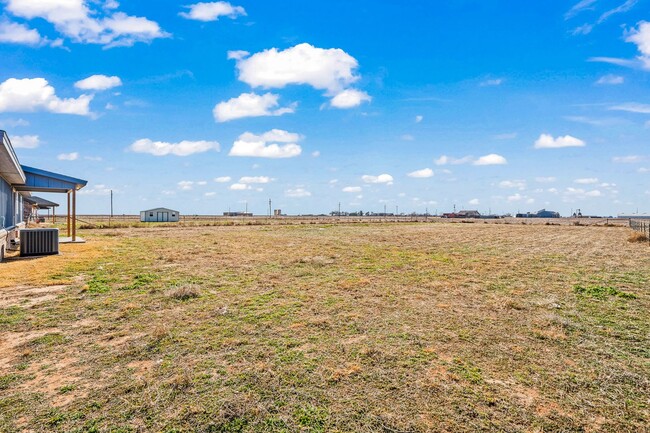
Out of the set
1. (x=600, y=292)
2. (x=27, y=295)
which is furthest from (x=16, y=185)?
(x=600, y=292)

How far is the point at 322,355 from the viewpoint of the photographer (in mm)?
5762

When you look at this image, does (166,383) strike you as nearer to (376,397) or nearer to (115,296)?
(376,397)

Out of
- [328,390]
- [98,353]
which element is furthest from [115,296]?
[328,390]

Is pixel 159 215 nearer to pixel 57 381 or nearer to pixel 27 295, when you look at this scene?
pixel 27 295

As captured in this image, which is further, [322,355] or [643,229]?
[643,229]

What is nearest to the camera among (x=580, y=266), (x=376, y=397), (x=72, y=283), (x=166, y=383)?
(x=376, y=397)

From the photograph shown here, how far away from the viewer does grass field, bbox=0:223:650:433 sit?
4.16m

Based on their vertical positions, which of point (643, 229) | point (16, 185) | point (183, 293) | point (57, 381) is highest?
point (16, 185)

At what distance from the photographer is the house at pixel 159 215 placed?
9031cm

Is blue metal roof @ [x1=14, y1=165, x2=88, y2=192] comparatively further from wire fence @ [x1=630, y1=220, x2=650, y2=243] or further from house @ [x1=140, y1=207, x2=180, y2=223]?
house @ [x1=140, y1=207, x2=180, y2=223]

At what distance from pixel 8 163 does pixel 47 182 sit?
26.0ft

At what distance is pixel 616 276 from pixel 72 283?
17849 millimetres

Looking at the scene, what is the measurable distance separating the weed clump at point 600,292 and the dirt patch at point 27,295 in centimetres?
1407

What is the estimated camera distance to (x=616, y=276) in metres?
12.9
